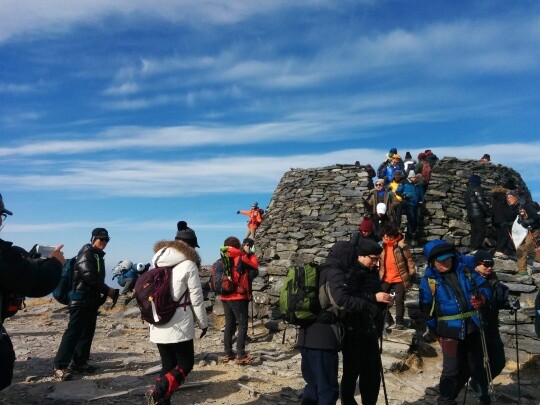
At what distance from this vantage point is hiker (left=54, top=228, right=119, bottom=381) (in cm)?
708

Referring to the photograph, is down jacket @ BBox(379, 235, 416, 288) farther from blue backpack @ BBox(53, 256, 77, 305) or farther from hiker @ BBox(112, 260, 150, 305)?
hiker @ BBox(112, 260, 150, 305)

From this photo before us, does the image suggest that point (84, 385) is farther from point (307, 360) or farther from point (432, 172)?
point (432, 172)

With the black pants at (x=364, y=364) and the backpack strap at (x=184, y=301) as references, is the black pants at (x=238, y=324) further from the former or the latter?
the black pants at (x=364, y=364)

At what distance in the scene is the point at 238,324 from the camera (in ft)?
27.1

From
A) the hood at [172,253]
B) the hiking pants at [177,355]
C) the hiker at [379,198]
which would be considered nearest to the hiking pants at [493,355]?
the hiking pants at [177,355]

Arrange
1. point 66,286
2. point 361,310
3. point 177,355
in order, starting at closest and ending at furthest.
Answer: point 361,310 → point 177,355 → point 66,286

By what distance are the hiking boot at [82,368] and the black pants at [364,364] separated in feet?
15.5

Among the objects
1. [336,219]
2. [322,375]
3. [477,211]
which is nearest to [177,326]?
[322,375]

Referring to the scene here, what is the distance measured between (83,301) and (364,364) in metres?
4.66

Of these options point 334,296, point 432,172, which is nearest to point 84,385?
point 334,296

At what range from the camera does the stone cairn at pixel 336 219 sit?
12.6 m

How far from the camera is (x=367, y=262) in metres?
5.02

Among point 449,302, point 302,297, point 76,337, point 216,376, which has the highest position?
point 302,297

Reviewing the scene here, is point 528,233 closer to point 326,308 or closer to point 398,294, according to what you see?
point 398,294
